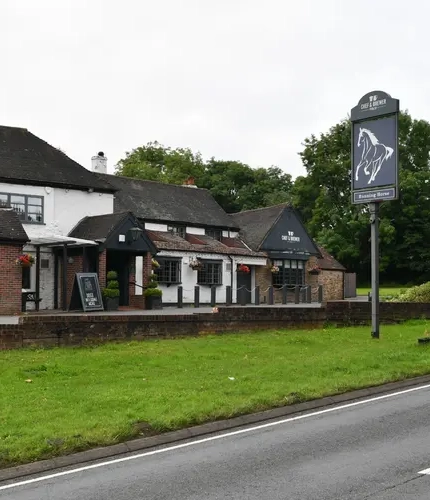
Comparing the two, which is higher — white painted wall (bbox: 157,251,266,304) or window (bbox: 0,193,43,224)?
window (bbox: 0,193,43,224)

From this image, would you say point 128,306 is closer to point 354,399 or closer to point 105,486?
point 354,399

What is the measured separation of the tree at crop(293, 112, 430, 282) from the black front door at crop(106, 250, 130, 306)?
31548 mm

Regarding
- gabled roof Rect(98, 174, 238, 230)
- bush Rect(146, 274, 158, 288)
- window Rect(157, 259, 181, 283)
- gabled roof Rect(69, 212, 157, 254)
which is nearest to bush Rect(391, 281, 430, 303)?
bush Rect(146, 274, 158, 288)

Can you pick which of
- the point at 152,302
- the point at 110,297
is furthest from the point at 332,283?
the point at 110,297

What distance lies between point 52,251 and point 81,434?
23.8 meters

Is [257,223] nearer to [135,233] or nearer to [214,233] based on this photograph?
[214,233]

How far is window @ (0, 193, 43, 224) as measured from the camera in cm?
3047

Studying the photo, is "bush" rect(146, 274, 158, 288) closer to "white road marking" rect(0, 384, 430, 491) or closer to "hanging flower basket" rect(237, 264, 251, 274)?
"hanging flower basket" rect(237, 264, 251, 274)

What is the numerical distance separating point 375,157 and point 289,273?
959 inches

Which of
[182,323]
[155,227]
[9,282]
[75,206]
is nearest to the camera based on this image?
[182,323]

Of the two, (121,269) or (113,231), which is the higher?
(113,231)

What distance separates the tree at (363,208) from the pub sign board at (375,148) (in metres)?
40.2

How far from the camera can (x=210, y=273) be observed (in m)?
38.6

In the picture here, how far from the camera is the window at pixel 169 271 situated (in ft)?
118
